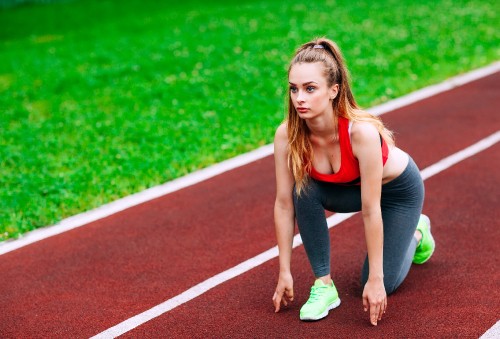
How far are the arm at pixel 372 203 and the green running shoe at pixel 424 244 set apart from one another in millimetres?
911

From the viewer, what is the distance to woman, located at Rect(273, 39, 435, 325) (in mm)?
4531

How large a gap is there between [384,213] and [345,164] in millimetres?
Result: 574

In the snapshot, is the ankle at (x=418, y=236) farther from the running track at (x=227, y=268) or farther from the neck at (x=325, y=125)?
the neck at (x=325, y=125)

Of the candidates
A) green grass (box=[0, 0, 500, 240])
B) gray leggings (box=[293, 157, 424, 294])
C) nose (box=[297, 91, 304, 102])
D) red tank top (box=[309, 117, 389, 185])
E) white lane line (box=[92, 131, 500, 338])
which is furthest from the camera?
green grass (box=[0, 0, 500, 240])

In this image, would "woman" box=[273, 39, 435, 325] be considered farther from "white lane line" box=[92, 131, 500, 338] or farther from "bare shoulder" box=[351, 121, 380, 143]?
"white lane line" box=[92, 131, 500, 338]

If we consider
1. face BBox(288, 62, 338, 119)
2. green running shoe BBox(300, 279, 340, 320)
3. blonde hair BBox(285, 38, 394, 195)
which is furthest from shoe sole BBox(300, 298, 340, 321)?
face BBox(288, 62, 338, 119)

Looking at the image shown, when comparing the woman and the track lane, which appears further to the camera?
the track lane

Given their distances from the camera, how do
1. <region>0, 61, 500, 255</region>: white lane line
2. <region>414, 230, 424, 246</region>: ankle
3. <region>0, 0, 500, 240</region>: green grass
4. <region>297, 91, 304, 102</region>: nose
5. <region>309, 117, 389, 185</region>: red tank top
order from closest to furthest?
1. <region>297, 91, 304, 102</region>: nose
2. <region>309, 117, 389, 185</region>: red tank top
3. <region>414, 230, 424, 246</region>: ankle
4. <region>0, 61, 500, 255</region>: white lane line
5. <region>0, 0, 500, 240</region>: green grass

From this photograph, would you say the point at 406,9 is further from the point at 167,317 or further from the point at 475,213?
the point at 167,317

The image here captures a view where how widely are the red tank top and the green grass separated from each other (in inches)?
127

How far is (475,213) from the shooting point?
22.2 feet

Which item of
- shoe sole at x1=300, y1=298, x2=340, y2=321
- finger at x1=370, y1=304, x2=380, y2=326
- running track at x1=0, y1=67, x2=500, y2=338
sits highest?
finger at x1=370, y1=304, x2=380, y2=326

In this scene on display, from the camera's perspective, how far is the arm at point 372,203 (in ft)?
14.8

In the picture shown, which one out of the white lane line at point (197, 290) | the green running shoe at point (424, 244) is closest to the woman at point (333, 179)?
the green running shoe at point (424, 244)
